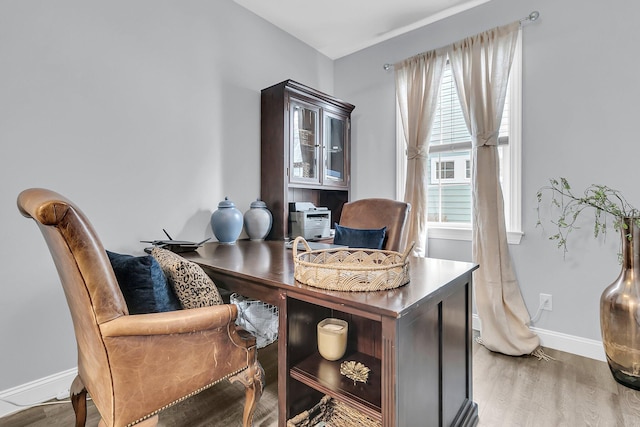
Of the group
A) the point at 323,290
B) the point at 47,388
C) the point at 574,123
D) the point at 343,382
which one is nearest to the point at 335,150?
the point at 574,123

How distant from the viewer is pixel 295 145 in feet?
9.05

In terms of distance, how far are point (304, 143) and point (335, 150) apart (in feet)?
1.51

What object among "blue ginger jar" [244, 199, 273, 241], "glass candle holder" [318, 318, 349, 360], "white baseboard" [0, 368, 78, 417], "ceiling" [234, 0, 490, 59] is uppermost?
"ceiling" [234, 0, 490, 59]

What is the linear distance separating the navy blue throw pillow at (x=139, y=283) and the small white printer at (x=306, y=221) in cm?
156

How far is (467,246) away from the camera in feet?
8.89

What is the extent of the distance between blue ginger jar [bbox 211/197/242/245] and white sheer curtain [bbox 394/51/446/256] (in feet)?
4.93

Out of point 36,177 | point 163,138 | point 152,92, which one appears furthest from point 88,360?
point 152,92

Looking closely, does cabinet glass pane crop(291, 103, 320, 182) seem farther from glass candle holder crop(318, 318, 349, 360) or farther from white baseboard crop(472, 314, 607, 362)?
white baseboard crop(472, 314, 607, 362)

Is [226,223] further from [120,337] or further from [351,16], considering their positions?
[351,16]

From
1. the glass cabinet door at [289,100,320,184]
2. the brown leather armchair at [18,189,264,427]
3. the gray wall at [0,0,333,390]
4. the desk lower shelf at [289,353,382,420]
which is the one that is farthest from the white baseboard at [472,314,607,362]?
the gray wall at [0,0,333,390]

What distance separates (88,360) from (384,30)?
131 inches

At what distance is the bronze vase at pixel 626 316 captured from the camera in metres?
1.76

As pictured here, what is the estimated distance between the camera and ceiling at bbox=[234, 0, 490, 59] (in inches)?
104

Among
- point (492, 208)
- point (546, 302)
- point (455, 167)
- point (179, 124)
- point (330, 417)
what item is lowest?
point (330, 417)
